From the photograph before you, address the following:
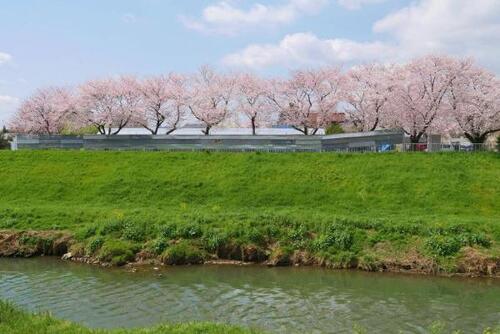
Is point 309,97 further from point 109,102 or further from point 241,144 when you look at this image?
point 109,102

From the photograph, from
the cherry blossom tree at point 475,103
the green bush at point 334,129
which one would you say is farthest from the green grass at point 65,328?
the green bush at point 334,129

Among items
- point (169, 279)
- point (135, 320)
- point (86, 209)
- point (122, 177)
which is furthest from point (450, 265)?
point (122, 177)

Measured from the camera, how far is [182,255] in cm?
2077

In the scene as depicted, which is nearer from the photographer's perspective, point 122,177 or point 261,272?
point 261,272

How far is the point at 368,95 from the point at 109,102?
25.6 m

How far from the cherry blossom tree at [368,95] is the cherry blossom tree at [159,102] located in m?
16.7

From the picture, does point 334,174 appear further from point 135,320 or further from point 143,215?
point 135,320

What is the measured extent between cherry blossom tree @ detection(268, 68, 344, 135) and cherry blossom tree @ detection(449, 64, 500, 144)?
510 inches

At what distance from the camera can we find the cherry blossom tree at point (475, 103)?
3872 centimetres

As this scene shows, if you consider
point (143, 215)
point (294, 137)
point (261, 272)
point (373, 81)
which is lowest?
point (261, 272)

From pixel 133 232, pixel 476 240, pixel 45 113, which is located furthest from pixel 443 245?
pixel 45 113

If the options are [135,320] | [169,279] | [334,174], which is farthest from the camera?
[334,174]

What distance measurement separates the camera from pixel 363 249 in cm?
2083

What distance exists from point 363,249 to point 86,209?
46.3 feet
